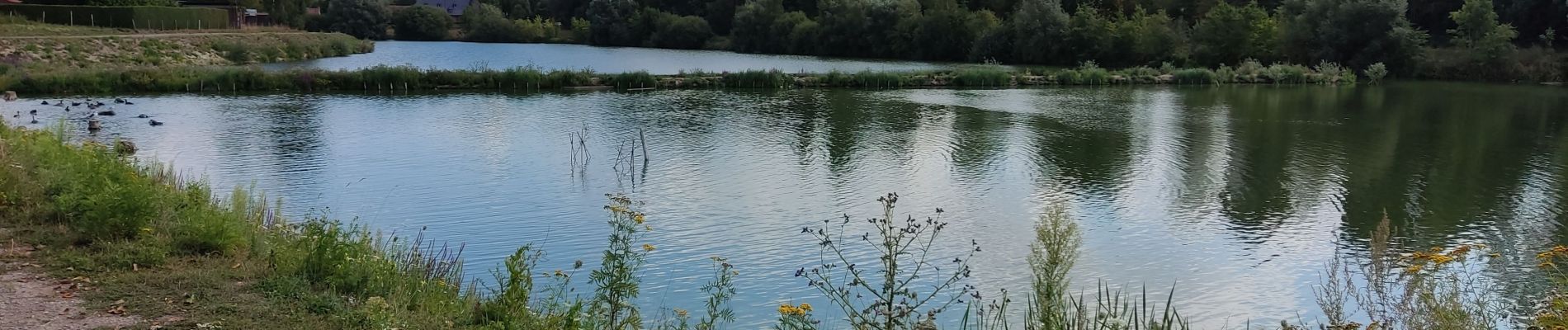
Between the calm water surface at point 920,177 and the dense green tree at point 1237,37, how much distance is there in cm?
1869

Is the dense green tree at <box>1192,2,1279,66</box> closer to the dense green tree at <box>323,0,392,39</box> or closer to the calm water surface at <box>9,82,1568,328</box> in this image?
the calm water surface at <box>9,82,1568,328</box>

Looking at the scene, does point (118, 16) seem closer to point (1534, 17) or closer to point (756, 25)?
point (756, 25)

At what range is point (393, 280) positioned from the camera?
642cm

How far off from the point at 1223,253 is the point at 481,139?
1264 centimetres

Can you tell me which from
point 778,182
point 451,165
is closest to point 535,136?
point 451,165

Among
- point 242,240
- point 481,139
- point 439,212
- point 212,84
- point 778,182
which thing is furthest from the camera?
point 212,84

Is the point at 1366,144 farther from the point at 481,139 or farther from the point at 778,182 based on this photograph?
the point at 481,139

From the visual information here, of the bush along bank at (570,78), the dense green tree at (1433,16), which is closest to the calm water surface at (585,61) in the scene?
the bush along bank at (570,78)

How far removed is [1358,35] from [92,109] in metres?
42.0

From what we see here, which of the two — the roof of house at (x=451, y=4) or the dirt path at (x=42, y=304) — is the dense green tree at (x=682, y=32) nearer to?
the roof of house at (x=451, y=4)

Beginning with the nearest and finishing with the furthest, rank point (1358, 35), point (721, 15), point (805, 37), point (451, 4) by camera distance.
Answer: point (1358, 35) < point (805, 37) < point (721, 15) < point (451, 4)

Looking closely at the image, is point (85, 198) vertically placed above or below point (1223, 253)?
above

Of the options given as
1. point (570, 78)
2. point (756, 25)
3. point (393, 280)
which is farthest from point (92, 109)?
point (756, 25)

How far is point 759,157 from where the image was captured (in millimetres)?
16922
